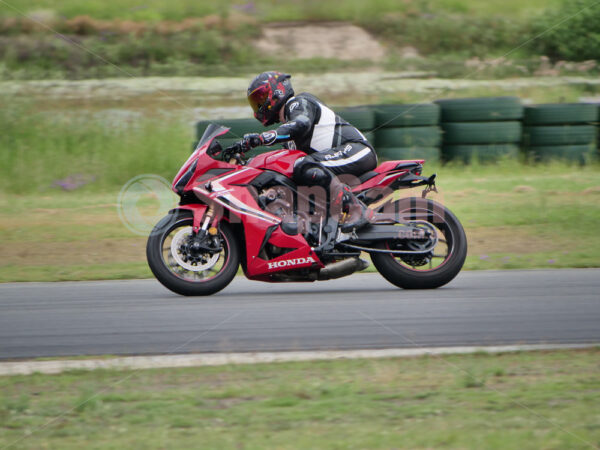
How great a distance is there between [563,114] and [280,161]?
804 cm

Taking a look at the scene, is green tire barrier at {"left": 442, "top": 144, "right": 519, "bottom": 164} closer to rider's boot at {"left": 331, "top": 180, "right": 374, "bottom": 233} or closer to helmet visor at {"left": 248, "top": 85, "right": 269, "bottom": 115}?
rider's boot at {"left": 331, "top": 180, "right": 374, "bottom": 233}

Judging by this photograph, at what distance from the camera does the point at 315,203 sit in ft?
21.5

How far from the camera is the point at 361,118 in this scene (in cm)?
1264

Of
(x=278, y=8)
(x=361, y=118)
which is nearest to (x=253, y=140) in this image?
(x=361, y=118)

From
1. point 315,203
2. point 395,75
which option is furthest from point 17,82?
point 315,203

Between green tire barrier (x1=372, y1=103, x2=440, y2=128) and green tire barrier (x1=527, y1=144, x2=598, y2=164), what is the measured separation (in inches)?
74.3

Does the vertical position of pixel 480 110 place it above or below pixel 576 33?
below

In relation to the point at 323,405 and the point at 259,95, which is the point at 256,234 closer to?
the point at 259,95

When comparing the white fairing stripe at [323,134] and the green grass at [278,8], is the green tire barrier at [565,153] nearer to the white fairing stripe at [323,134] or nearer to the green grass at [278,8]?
the white fairing stripe at [323,134]

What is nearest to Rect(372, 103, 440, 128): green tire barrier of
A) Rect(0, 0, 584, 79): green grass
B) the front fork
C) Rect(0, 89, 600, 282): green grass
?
Rect(0, 89, 600, 282): green grass

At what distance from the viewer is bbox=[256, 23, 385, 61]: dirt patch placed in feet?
82.4

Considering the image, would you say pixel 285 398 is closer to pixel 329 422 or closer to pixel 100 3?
pixel 329 422

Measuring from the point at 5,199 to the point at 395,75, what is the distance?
12.6 meters

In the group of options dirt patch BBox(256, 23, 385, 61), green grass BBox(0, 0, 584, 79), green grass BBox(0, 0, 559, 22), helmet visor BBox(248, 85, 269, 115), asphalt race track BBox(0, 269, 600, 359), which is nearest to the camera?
asphalt race track BBox(0, 269, 600, 359)
